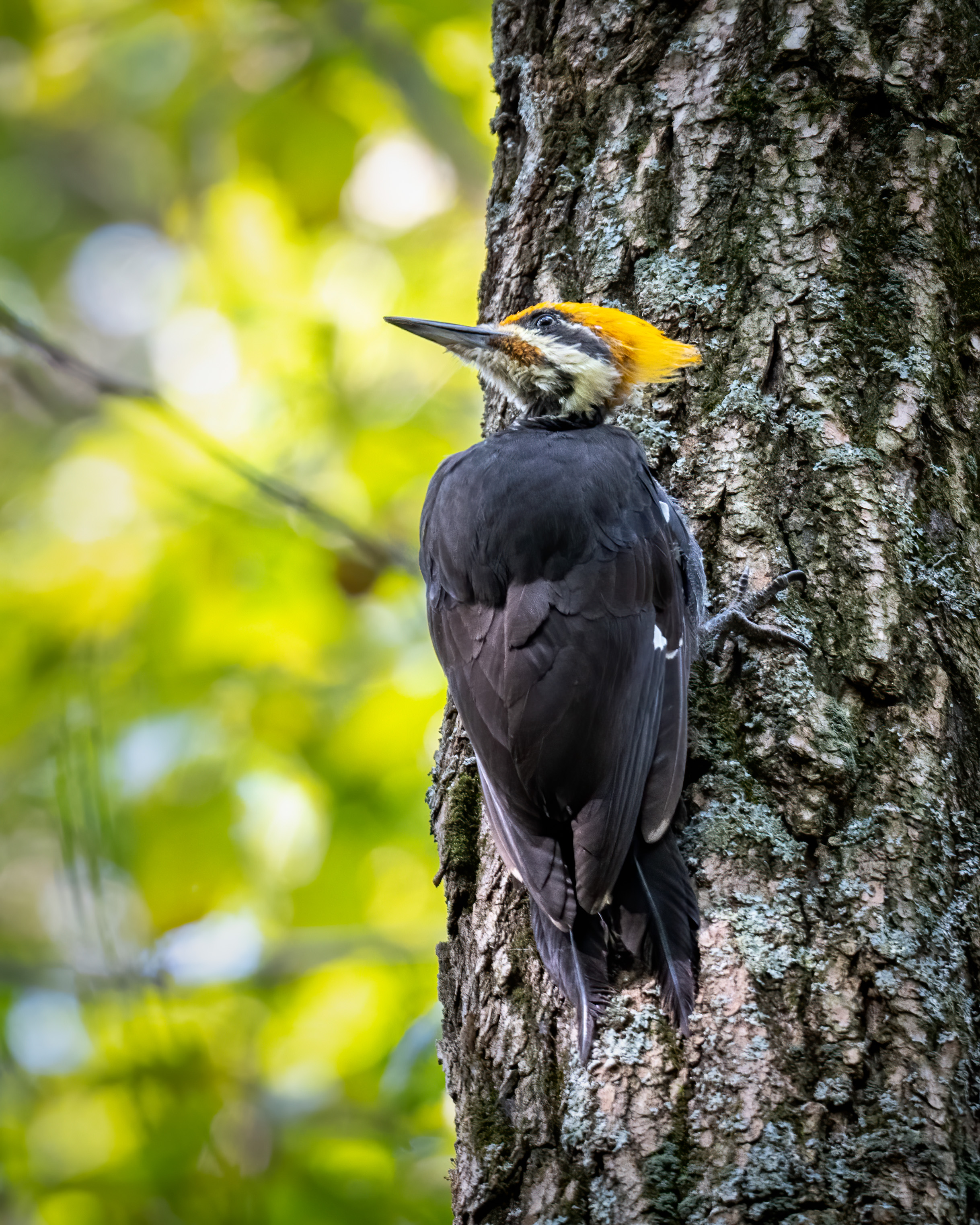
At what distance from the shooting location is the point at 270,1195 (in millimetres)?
2328

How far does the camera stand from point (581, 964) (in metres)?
1.82

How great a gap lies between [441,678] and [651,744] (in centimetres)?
177

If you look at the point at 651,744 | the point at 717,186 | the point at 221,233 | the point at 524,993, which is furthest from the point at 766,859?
the point at 221,233

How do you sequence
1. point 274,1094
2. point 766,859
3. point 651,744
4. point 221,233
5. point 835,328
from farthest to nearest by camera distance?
point 221,233, point 274,1094, point 835,328, point 651,744, point 766,859

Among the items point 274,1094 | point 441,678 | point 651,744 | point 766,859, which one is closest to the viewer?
point 766,859

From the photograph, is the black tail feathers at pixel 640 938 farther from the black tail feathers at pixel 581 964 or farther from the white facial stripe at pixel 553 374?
the white facial stripe at pixel 553 374

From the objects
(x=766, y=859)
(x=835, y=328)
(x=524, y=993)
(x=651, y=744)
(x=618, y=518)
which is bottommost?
(x=524, y=993)

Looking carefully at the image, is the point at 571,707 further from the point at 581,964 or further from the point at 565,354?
the point at 565,354

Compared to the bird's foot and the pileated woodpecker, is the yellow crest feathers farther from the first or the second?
the bird's foot

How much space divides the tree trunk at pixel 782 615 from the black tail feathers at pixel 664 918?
29 mm

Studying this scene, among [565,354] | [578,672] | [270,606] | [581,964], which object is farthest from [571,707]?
[270,606]

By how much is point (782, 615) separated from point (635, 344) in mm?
820

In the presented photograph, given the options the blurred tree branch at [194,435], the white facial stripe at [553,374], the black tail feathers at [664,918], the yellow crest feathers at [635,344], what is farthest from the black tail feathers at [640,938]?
the blurred tree branch at [194,435]

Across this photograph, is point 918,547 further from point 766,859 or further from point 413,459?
point 413,459
